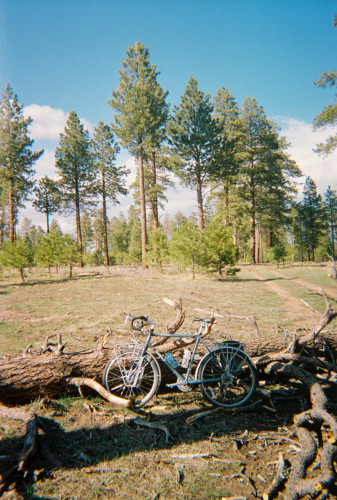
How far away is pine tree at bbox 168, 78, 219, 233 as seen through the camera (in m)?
25.3

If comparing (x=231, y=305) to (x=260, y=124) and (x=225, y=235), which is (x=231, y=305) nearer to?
(x=225, y=235)

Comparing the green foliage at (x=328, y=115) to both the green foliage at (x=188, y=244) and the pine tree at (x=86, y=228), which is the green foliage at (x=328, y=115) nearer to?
the green foliage at (x=188, y=244)

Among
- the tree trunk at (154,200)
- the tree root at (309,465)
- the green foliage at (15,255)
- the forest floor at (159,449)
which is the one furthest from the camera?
the tree trunk at (154,200)

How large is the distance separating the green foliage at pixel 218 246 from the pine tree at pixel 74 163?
15.4 meters

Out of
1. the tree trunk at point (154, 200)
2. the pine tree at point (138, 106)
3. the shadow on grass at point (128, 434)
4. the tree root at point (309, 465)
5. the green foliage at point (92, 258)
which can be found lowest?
the shadow on grass at point (128, 434)

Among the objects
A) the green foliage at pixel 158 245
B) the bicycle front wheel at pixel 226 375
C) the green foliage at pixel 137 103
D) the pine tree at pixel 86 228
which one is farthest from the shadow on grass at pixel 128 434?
the pine tree at pixel 86 228

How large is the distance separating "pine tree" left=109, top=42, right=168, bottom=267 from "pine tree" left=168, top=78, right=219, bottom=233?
8.23 feet

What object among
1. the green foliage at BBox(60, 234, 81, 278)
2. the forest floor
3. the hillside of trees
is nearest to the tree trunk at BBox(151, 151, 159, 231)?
the hillside of trees

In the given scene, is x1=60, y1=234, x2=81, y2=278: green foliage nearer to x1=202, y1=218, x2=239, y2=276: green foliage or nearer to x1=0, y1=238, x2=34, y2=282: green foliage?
x1=0, y1=238, x2=34, y2=282: green foliage

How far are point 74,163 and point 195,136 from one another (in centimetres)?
1371

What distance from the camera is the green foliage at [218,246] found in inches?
737

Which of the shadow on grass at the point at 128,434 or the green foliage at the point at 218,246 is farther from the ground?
the green foliage at the point at 218,246

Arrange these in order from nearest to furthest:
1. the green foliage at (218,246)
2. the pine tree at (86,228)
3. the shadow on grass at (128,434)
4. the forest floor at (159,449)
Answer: the forest floor at (159,449), the shadow on grass at (128,434), the green foliage at (218,246), the pine tree at (86,228)

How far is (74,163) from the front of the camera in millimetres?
28828
